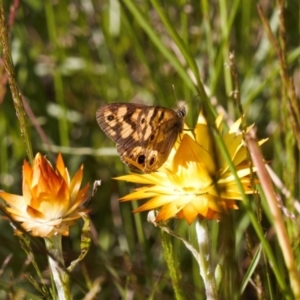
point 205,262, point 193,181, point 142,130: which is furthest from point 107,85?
point 205,262

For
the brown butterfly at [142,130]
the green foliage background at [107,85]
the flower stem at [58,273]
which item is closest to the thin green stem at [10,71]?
the flower stem at [58,273]

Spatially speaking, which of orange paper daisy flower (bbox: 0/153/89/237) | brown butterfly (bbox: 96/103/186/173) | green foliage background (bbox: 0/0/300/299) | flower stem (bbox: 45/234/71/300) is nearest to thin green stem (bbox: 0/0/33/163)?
orange paper daisy flower (bbox: 0/153/89/237)

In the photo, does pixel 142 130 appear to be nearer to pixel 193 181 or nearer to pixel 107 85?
pixel 193 181

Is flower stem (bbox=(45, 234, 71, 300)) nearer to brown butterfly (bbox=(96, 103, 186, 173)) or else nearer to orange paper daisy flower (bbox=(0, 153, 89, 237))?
orange paper daisy flower (bbox=(0, 153, 89, 237))

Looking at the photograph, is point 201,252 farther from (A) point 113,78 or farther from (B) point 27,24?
(B) point 27,24

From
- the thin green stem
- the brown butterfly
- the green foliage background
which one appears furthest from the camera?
the green foliage background

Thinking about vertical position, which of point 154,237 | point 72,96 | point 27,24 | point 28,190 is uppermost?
point 27,24

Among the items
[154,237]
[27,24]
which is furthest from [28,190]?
[27,24]
